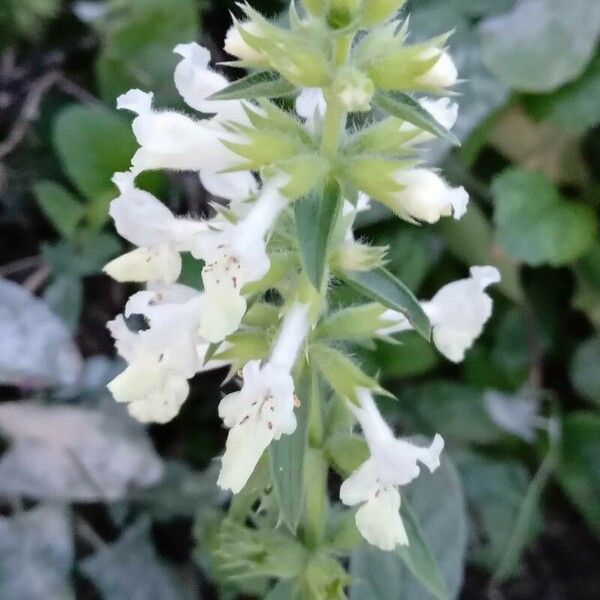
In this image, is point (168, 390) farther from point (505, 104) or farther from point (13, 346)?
point (505, 104)

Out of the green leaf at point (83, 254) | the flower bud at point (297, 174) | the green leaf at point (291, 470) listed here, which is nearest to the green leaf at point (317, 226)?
the flower bud at point (297, 174)

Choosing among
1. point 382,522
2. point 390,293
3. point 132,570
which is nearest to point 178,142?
point 390,293

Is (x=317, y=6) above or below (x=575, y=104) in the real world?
above

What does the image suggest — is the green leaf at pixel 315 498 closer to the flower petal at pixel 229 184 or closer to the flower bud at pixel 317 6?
the flower petal at pixel 229 184

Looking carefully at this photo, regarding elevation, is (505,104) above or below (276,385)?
below

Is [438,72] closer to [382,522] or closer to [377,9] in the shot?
[377,9]

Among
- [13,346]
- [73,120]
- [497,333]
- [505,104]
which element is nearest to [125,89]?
[73,120]
